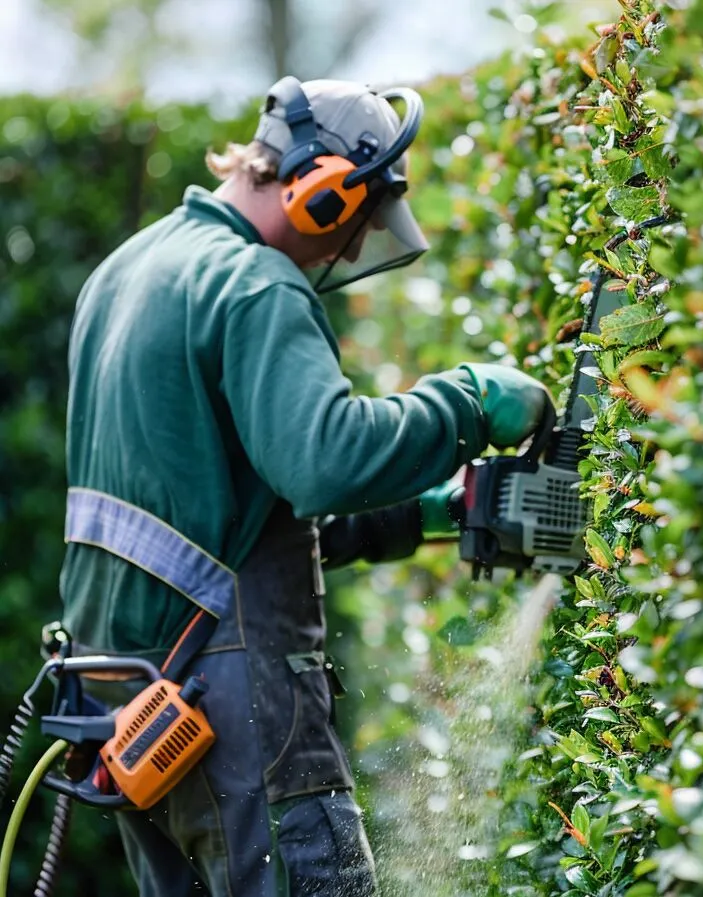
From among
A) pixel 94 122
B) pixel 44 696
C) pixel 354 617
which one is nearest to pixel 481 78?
pixel 94 122

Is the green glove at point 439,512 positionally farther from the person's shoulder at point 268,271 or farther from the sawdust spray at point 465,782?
the person's shoulder at point 268,271

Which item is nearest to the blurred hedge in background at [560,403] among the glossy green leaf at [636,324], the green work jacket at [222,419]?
the glossy green leaf at [636,324]

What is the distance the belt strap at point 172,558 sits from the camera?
2.49 metres

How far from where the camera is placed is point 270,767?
97.6 inches

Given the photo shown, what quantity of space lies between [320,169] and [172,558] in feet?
2.68

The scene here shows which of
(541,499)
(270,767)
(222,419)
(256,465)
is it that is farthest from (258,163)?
(270,767)

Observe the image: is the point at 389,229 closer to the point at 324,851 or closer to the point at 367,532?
the point at 367,532

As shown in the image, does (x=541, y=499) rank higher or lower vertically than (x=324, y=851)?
higher

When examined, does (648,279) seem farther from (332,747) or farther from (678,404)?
(332,747)

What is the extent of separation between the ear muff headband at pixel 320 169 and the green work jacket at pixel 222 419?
14 cm

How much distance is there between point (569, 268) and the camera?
2764mm

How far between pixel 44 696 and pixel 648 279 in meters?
3.12

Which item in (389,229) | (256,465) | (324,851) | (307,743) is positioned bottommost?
(324,851)

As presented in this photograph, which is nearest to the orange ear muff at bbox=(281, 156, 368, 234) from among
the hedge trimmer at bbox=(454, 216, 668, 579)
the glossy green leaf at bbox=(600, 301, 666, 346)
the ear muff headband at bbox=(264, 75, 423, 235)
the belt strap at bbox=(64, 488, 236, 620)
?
the ear muff headband at bbox=(264, 75, 423, 235)
